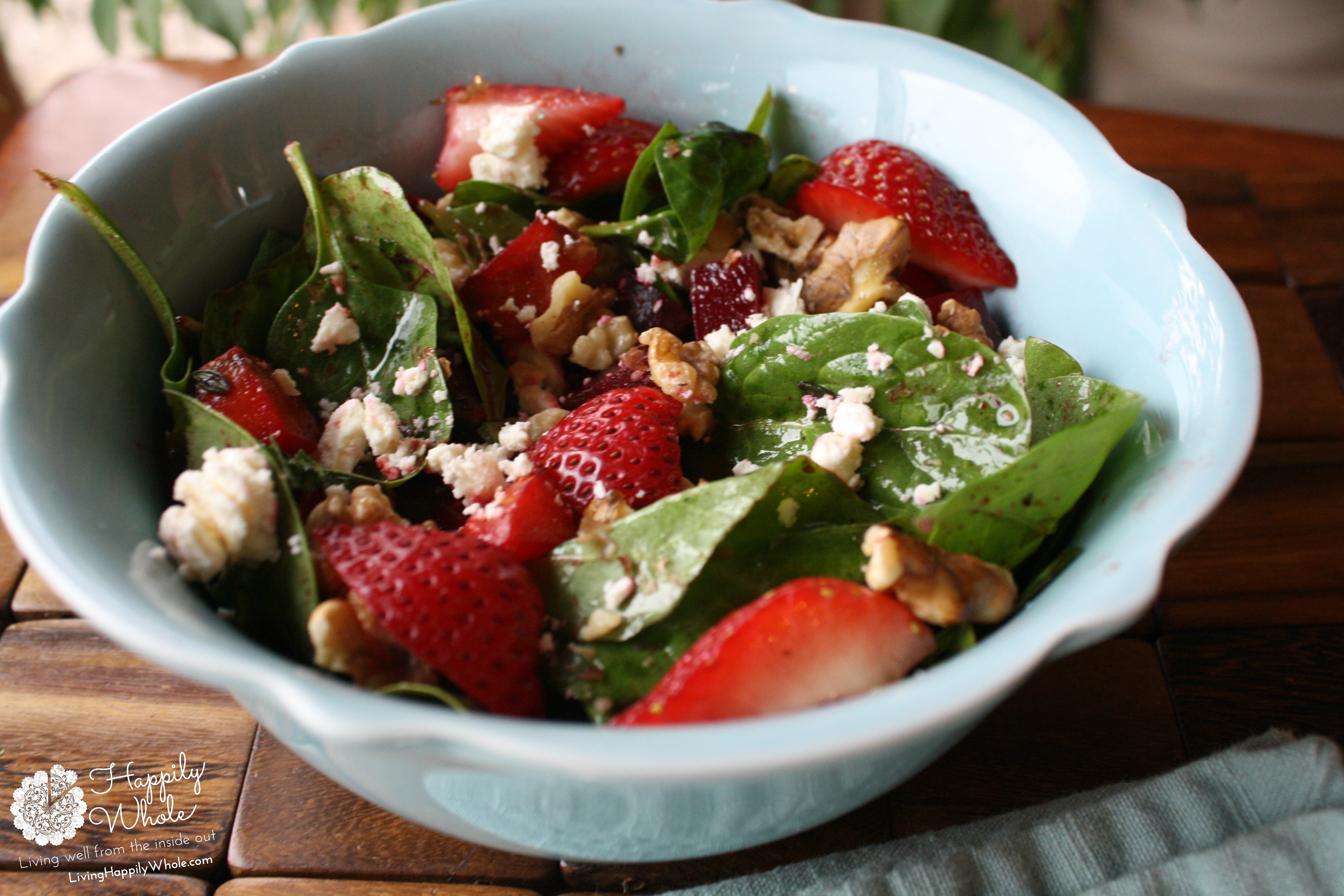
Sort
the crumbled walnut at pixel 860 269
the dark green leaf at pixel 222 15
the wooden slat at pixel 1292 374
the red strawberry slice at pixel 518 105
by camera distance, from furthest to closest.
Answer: the dark green leaf at pixel 222 15
the wooden slat at pixel 1292 374
the red strawberry slice at pixel 518 105
the crumbled walnut at pixel 860 269

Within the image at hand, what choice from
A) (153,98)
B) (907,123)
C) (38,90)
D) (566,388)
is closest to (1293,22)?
(907,123)

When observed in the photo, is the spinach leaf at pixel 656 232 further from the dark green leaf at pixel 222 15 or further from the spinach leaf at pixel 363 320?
the dark green leaf at pixel 222 15

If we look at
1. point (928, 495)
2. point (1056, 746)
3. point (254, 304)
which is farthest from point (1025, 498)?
point (254, 304)

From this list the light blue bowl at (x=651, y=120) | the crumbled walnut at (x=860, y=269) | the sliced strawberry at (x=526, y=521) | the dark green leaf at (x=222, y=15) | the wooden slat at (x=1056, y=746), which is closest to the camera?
the light blue bowl at (x=651, y=120)

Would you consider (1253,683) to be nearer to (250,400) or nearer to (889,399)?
(889,399)

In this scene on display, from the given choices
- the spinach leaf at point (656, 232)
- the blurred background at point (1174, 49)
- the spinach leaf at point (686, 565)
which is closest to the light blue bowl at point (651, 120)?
the spinach leaf at point (686, 565)

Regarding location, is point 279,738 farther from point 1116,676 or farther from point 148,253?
point 1116,676

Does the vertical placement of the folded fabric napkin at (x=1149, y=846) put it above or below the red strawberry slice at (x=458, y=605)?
below
